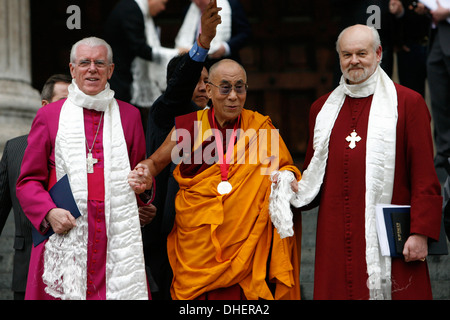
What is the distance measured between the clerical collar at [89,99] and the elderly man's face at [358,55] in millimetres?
1291

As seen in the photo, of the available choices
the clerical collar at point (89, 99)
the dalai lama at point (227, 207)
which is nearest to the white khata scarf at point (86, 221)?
the clerical collar at point (89, 99)

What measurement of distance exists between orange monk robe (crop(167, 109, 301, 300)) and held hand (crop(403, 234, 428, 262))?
2.15 feet

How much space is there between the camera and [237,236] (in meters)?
4.23

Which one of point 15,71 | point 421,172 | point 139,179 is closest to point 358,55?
point 421,172

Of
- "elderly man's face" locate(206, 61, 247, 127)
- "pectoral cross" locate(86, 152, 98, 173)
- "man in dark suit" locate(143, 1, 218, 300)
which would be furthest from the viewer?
"man in dark suit" locate(143, 1, 218, 300)

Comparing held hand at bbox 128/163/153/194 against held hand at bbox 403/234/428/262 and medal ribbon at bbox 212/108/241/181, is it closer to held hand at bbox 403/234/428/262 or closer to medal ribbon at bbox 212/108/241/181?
medal ribbon at bbox 212/108/241/181

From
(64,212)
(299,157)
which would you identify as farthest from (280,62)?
(64,212)

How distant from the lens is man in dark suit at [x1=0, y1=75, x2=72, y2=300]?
14.3 ft

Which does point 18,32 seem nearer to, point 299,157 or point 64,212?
point 299,157

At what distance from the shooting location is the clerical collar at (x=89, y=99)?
13.6 feet

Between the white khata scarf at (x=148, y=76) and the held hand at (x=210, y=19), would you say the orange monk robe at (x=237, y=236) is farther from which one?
the white khata scarf at (x=148, y=76)

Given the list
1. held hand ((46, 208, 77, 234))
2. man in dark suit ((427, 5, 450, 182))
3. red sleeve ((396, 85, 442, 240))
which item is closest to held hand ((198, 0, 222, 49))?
red sleeve ((396, 85, 442, 240))

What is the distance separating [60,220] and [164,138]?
1.15 metres

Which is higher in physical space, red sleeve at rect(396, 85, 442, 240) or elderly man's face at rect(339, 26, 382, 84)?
elderly man's face at rect(339, 26, 382, 84)
